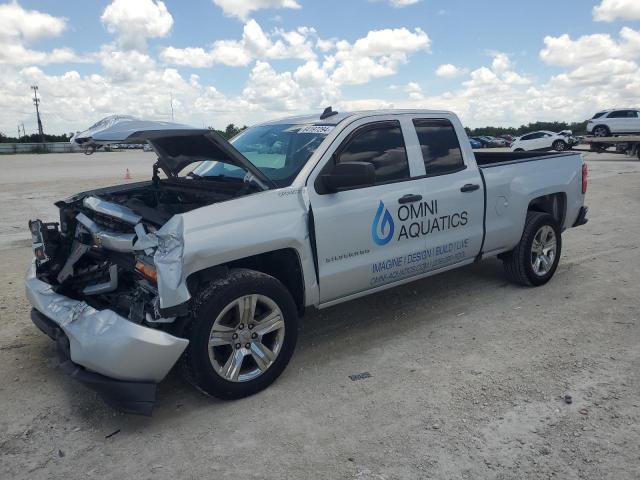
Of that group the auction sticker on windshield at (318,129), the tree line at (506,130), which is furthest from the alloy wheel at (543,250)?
the tree line at (506,130)

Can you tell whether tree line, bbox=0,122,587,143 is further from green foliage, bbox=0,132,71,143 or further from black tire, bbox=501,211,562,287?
black tire, bbox=501,211,562,287

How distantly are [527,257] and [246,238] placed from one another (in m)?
3.41

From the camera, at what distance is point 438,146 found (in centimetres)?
487

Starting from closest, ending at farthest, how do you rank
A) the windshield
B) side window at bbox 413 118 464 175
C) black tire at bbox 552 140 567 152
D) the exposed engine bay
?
the exposed engine bay < the windshield < side window at bbox 413 118 464 175 < black tire at bbox 552 140 567 152

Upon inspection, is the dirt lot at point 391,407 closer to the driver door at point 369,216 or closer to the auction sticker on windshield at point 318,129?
the driver door at point 369,216

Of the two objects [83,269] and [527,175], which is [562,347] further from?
[83,269]

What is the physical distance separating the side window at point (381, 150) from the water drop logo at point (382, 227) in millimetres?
274

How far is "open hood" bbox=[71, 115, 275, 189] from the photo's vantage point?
3461 mm

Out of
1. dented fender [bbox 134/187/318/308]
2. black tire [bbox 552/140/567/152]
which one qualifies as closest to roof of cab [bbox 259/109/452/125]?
dented fender [bbox 134/187/318/308]

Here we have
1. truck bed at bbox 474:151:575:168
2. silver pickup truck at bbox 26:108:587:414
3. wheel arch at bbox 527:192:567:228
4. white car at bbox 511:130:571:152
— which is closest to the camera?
silver pickup truck at bbox 26:108:587:414

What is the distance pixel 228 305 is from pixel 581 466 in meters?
2.17

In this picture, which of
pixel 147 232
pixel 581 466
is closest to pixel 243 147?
pixel 147 232

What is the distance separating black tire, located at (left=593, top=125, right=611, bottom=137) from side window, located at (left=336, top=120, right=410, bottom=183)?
94.0ft

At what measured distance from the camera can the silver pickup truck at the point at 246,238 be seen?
3.21 metres
